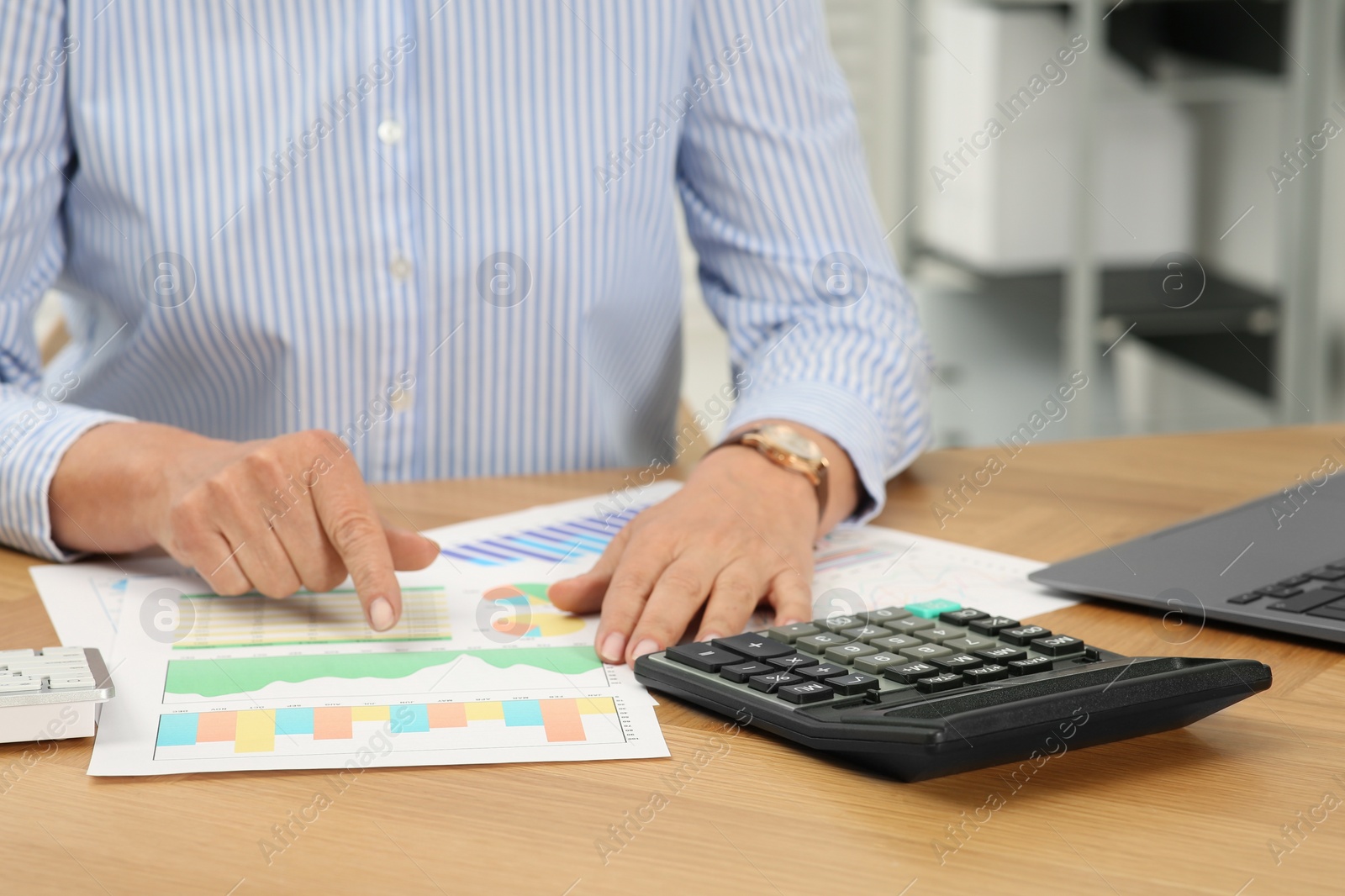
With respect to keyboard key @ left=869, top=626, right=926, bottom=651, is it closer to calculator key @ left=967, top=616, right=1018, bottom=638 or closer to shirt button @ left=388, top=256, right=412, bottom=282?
calculator key @ left=967, top=616, right=1018, bottom=638

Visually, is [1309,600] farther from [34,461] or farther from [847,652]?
[34,461]

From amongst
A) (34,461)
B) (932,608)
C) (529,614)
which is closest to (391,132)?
(34,461)

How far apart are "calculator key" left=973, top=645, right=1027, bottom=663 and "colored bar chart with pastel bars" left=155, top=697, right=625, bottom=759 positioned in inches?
5.8

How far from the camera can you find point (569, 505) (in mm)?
880

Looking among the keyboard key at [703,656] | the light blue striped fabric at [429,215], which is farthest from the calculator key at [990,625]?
the light blue striped fabric at [429,215]

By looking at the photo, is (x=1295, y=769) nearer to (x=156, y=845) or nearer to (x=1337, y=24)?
(x=156, y=845)

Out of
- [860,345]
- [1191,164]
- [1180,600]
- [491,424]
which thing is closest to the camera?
[1180,600]

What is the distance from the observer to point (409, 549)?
68cm

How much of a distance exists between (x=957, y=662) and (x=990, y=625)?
6cm

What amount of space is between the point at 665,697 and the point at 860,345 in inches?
19.5

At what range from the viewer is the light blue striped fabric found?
3.25 ft

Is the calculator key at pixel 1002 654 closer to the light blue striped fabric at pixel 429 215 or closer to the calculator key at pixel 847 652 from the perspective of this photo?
the calculator key at pixel 847 652

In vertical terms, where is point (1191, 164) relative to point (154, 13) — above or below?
below

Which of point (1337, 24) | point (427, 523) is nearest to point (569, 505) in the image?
point (427, 523)
